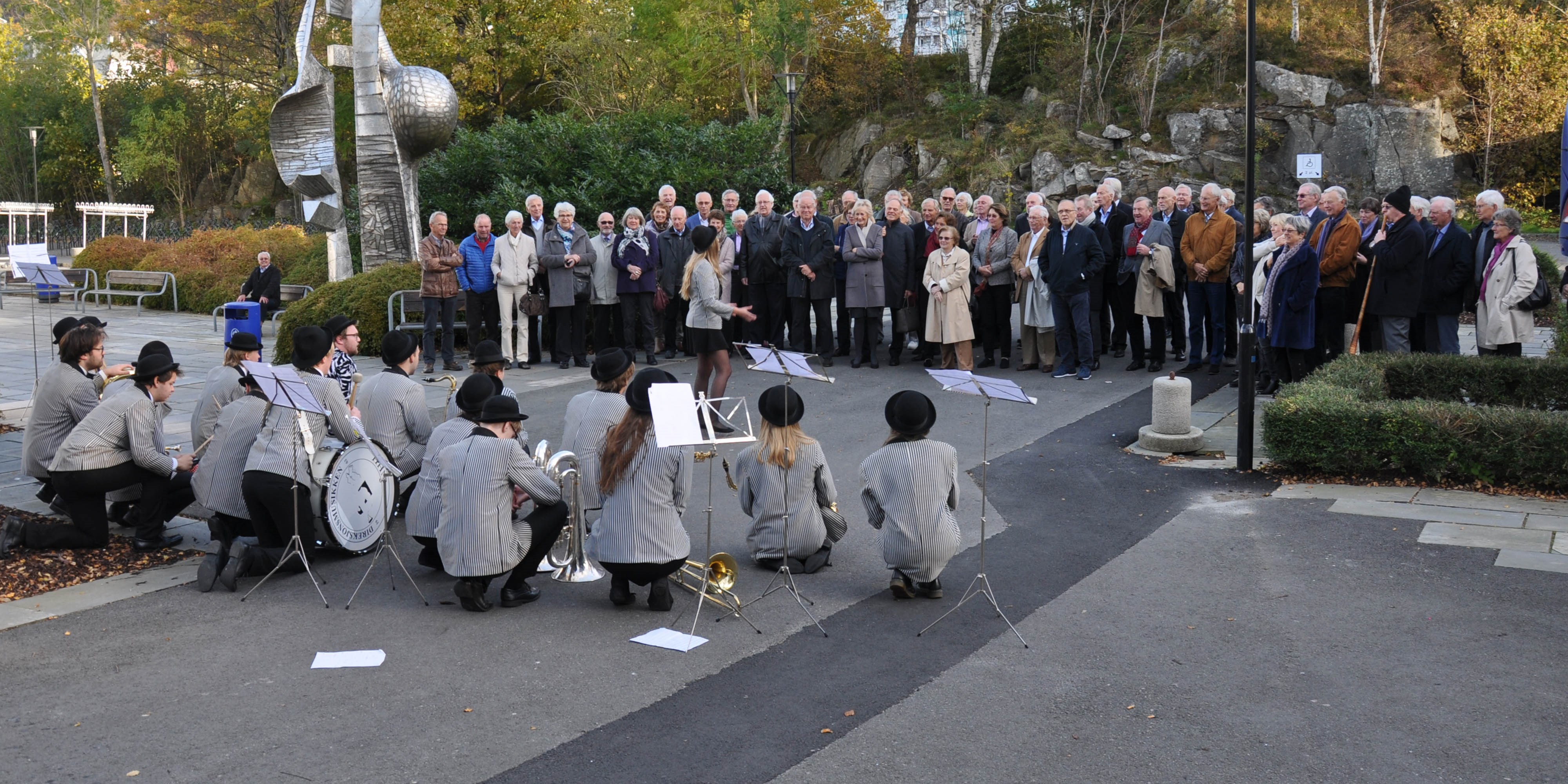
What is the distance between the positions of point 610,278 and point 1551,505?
10677mm

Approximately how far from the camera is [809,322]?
16.1 meters

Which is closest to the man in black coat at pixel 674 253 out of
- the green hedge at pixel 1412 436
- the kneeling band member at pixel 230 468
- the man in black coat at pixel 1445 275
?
the green hedge at pixel 1412 436

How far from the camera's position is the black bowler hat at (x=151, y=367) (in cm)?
820

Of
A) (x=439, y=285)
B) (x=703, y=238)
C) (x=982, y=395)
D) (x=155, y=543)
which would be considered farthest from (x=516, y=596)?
(x=439, y=285)

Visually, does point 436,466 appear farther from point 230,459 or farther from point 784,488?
point 784,488

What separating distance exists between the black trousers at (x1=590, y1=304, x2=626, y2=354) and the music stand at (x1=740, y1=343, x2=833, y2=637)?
8581 mm

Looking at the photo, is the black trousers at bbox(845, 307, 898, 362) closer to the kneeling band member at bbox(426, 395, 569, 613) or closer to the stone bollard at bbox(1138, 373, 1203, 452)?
the stone bollard at bbox(1138, 373, 1203, 452)

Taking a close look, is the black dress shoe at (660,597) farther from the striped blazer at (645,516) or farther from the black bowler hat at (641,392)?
the black bowler hat at (641,392)

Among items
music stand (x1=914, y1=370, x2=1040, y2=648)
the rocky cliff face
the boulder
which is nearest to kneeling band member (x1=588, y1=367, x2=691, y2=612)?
music stand (x1=914, y1=370, x2=1040, y2=648)

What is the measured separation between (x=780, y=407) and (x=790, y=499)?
1.96 feet

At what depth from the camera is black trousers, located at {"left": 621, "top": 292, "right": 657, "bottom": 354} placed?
16.0 metres

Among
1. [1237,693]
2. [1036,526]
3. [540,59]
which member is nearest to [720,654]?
[1237,693]

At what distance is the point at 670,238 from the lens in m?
16.1

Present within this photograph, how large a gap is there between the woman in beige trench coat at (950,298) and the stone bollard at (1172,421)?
369 centimetres
